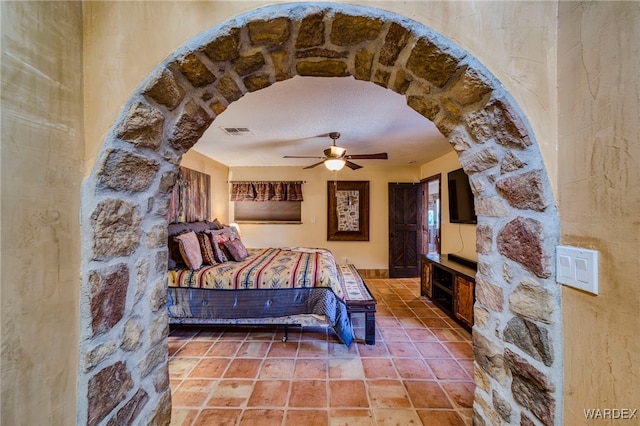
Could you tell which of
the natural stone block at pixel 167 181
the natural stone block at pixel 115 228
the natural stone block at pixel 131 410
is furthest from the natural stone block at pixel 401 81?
the natural stone block at pixel 131 410

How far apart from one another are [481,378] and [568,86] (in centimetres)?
114

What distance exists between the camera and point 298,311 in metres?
2.60

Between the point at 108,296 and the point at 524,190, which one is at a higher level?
the point at 524,190

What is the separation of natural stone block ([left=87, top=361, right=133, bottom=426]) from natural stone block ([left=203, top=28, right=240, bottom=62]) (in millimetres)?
1115

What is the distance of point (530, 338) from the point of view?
88 cm

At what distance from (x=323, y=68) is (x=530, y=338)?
4.15ft

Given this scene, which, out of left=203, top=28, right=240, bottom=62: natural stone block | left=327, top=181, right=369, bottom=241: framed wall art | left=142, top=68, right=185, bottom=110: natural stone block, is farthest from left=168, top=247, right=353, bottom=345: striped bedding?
left=327, top=181, right=369, bottom=241: framed wall art

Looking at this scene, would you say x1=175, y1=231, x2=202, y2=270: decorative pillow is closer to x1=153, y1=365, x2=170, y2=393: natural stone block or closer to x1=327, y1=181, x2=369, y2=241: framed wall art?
x1=153, y1=365, x2=170, y2=393: natural stone block

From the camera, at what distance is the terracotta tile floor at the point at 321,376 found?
1.69 m

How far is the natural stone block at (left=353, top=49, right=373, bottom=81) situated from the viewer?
98 centimetres

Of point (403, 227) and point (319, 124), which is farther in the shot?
point (403, 227)

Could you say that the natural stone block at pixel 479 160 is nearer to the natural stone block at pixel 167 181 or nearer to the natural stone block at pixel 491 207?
the natural stone block at pixel 491 207

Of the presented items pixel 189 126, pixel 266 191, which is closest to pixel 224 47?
pixel 189 126

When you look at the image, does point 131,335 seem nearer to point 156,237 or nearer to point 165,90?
point 156,237
